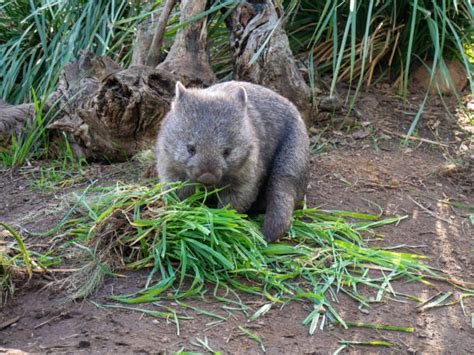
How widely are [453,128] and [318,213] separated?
78.3 inches

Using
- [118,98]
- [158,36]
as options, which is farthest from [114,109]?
[158,36]

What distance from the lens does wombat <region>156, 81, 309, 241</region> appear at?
336 cm

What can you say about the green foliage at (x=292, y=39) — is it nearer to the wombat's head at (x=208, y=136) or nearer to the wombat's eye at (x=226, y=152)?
the wombat's head at (x=208, y=136)

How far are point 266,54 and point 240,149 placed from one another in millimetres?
1449

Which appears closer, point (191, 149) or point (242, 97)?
point (191, 149)

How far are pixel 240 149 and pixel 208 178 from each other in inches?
11.5

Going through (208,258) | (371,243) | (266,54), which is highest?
(266,54)

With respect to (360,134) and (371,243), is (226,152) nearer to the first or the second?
(371,243)

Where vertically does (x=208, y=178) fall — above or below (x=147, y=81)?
below

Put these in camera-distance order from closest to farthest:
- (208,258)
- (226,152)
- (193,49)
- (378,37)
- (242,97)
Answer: (208,258), (226,152), (242,97), (193,49), (378,37)

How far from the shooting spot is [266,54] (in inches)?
184

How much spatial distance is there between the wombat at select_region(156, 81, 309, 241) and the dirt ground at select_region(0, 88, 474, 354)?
0.37 meters

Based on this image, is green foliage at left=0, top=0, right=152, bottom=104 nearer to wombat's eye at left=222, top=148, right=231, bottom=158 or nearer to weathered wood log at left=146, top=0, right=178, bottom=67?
weathered wood log at left=146, top=0, right=178, bottom=67

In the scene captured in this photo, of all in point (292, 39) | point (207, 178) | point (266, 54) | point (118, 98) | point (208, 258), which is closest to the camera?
point (208, 258)
